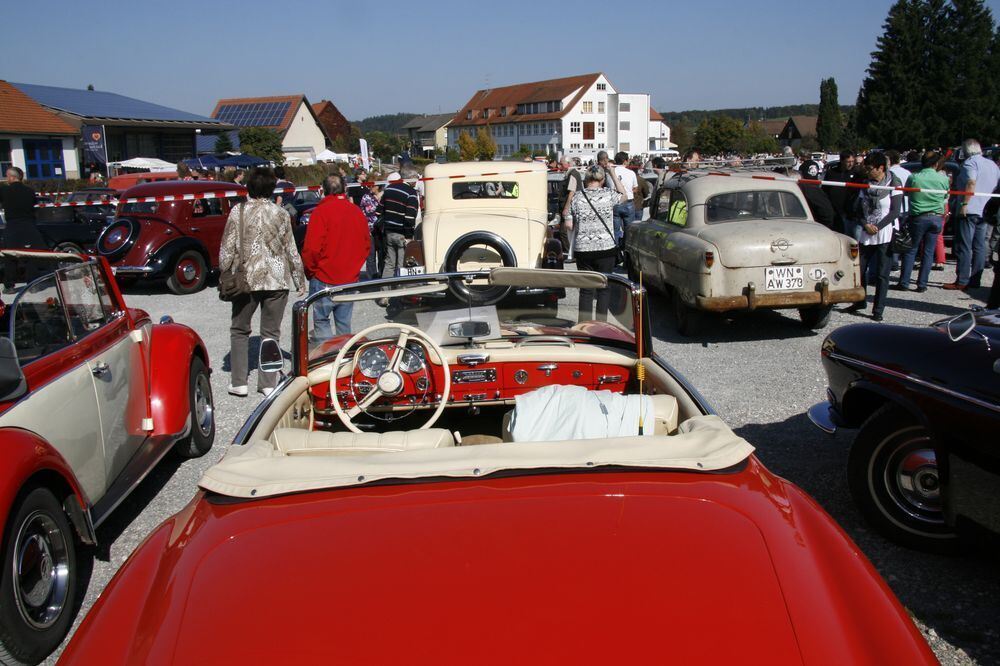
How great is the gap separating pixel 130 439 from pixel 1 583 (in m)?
1.49

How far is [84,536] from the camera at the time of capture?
356 cm

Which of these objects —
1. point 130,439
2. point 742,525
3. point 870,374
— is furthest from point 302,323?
point 870,374

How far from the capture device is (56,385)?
363 centimetres

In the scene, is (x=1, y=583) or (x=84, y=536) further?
(x=84, y=536)

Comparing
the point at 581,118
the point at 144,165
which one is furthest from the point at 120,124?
the point at 581,118

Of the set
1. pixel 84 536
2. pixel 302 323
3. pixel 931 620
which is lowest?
pixel 931 620

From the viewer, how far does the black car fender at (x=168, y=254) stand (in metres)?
11.9

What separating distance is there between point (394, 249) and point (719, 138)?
61.9m

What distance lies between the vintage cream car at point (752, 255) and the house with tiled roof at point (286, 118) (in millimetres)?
54264

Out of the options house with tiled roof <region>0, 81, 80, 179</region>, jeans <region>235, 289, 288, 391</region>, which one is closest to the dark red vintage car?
jeans <region>235, 289, 288, 391</region>

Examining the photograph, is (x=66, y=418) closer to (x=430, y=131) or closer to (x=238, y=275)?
(x=238, y=275)

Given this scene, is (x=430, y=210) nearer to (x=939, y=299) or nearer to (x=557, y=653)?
(x=939, y=299)

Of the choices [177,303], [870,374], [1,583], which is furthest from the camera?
[177,303]

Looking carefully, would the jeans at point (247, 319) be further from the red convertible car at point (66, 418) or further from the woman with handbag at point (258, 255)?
the red convertible car at point (66, 418)
